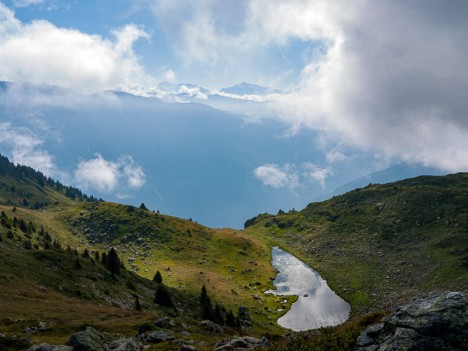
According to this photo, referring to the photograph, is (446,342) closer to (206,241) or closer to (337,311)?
(337,311)

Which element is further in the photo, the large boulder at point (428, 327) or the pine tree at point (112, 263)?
the pine tree at point (112, 263)

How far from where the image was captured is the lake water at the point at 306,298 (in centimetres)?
9688

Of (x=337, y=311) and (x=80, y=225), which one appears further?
(x=80, y=225)

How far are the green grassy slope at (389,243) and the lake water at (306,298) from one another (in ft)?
11.4

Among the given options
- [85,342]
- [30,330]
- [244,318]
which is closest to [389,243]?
[244,318]

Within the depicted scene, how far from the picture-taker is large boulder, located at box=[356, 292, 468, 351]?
1797cm

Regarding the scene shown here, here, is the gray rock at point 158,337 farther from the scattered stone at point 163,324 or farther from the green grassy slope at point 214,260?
the scattered stone at point 163,324

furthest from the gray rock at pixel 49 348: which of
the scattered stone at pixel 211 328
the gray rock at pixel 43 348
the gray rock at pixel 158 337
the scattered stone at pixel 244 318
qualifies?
the scattered stone at pixel 244 318

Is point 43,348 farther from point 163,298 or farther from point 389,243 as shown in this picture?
point 389,243

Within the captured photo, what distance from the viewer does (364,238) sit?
15000cm

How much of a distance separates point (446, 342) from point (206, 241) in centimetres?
15502

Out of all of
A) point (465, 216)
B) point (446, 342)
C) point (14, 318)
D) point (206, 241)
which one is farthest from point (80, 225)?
point (446, 342)

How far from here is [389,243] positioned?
454ft

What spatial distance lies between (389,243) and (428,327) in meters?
130
